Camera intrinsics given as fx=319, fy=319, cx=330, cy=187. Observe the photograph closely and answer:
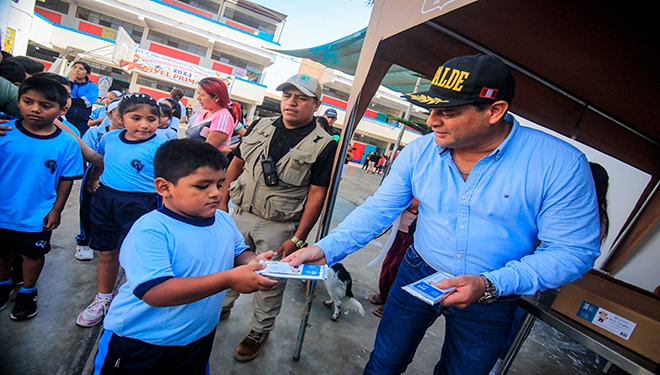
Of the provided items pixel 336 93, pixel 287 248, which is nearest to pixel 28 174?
pixel 287 248

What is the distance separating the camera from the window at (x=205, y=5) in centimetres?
2888

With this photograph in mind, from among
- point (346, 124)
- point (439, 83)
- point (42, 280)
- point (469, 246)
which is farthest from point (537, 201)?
point (42, 280)

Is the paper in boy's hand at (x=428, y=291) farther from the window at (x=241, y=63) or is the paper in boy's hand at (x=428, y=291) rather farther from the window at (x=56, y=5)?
the window at (x=56, y=5)

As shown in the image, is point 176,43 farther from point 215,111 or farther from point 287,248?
point 287,248

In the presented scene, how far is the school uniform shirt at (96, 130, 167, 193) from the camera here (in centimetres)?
241

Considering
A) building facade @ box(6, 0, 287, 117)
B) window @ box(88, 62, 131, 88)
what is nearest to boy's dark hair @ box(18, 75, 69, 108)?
building facade @ box(6, 0, 287, 117)

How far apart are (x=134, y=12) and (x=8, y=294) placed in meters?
27.6

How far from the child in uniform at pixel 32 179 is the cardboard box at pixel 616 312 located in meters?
3.29

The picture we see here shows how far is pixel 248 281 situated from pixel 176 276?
1.04 ft

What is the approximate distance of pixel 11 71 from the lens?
9.46 feet

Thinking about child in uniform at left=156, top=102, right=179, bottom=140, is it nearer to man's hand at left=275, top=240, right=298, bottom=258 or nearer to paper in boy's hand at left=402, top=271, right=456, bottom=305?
man's hand at left=275, top=240, right=298, bottom=258

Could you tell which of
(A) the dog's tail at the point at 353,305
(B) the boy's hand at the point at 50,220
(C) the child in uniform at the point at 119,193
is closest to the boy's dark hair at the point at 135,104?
(C) the child in uniform at the point at 119,193

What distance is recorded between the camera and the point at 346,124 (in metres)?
2.39

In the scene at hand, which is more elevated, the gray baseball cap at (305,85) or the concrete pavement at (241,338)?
the gray baseball cap at (305,85)
